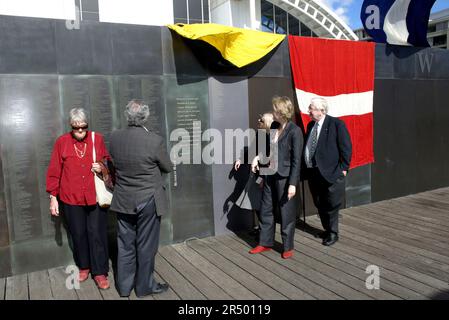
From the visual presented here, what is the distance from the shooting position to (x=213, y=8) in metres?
19.2

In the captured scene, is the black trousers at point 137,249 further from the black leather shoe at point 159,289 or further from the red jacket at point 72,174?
the red jacket at point 72,174

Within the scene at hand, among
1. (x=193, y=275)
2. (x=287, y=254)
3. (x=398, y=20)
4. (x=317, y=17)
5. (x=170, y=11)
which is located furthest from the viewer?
(x=317, y=17)

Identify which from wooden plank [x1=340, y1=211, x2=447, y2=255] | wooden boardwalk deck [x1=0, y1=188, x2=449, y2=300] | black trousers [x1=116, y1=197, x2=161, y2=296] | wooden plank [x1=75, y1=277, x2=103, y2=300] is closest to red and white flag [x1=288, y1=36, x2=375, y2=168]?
wooden plank [x1=340, y1=211, x2=447, y2=255]

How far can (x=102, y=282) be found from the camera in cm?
322

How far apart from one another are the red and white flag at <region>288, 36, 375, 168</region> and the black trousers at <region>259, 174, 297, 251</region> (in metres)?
1.43

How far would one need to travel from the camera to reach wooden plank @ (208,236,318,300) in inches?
120

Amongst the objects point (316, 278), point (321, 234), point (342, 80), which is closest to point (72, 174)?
point (316, 278)

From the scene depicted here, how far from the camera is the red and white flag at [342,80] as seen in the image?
4.87 m

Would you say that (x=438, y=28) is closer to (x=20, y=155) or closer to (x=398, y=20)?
(x=398, y=20)

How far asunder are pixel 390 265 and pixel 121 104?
124 inches

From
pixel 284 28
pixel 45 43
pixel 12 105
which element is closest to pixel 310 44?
pixel 45 43

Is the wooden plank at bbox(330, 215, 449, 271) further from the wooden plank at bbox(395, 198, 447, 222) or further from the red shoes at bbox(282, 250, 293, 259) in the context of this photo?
the wooden plank at bbox(395, 198, 447, 222)
